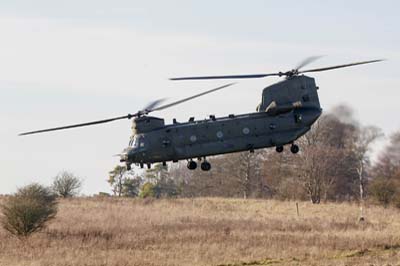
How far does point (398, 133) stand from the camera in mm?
126000

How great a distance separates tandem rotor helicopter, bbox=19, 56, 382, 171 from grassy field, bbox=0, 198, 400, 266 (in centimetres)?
1072

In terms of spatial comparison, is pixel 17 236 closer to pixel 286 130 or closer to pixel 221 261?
pixel 221 261

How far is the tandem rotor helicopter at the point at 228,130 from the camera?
156 feet

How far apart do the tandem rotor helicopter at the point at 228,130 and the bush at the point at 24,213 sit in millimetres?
24349

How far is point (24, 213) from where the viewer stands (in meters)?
70.4

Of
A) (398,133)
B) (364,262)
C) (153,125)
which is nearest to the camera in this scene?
(153,125)

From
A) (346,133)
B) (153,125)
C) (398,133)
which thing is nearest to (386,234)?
(153,125)

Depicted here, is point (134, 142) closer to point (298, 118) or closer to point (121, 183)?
point (298, 118)

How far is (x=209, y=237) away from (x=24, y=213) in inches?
540

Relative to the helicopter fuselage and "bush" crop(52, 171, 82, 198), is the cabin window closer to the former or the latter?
the helicopter fuselage

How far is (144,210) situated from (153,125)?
43374mm

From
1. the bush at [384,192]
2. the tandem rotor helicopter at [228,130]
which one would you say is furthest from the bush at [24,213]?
the bush at [384,192]

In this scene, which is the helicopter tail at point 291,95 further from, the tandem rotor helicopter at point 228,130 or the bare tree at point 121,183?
the bare tree at point 121,183

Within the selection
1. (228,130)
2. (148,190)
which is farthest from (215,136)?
(148,190)
